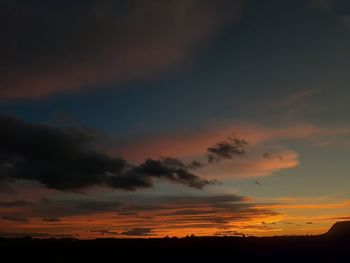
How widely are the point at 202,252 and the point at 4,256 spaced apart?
19.4 meters

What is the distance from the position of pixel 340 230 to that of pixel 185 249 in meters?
20.0

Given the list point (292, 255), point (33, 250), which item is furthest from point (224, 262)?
point (33, 250)

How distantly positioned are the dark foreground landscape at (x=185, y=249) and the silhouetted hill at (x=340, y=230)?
232 centimetres

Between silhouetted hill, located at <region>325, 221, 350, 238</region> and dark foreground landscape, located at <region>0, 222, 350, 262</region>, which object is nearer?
dark foreground landscape, located at <region>0, 222, 350, 262</region>

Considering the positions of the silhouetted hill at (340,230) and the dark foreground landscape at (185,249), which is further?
the silhouetted hill at (340,230)

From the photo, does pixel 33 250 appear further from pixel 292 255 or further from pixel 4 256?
pixel 292 255

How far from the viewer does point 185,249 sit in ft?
229

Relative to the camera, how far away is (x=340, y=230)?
78875 millimetres

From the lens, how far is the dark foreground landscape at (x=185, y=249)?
6762 cm

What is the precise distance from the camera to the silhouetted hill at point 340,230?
247 feet

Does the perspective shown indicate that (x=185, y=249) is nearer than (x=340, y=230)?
Yes

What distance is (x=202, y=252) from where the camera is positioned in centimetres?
6975

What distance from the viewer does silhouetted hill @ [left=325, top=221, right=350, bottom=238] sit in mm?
75188

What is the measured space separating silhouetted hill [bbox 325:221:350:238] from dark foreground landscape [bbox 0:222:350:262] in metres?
2.32
